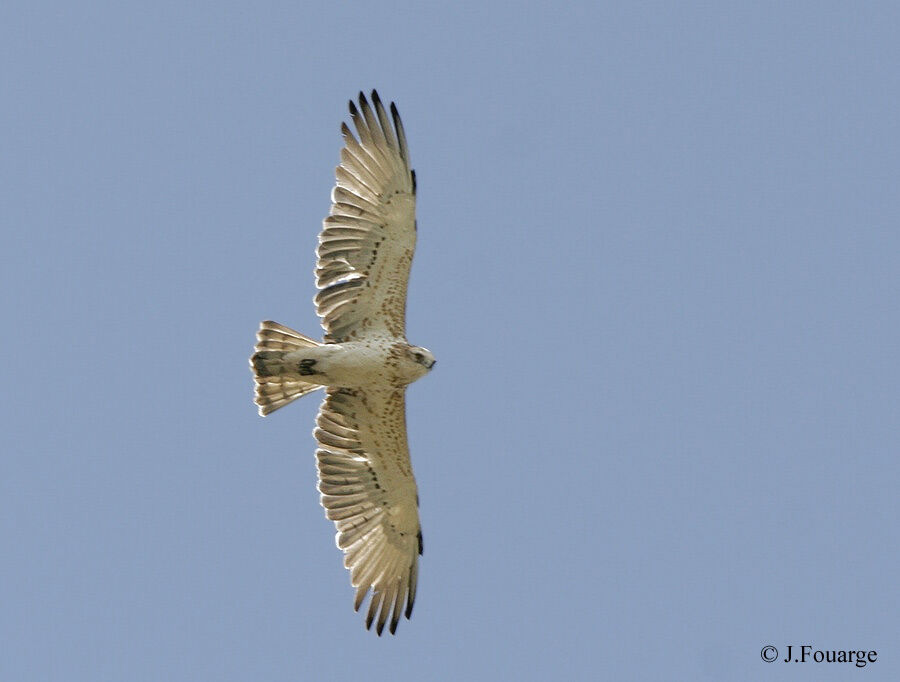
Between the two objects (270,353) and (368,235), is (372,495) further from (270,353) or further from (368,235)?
(368,235)

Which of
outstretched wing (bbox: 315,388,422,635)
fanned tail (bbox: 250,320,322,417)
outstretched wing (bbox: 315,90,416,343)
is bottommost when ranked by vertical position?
outstretched wing (bbox: 315,388,422,635)

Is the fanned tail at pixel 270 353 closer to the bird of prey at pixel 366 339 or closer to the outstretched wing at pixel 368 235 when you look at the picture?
the bird of prey at pixel 366 339

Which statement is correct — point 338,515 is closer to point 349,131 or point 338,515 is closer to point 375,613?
point 375,613

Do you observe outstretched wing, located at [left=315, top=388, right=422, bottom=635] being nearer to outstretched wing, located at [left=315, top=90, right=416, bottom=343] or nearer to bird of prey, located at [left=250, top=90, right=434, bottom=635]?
bird of prey, located at [left=250, top=90, right=434, bottom=635]

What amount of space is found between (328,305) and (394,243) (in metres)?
0.90

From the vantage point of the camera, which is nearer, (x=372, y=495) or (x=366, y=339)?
(x=366, y=339)

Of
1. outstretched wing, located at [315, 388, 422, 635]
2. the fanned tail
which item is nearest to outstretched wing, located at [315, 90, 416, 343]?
the fanned tail

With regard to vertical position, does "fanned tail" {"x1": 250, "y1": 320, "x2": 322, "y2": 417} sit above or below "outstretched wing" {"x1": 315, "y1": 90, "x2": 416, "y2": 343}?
below

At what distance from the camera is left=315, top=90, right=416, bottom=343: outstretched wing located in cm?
1587

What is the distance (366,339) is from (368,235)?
1003mm

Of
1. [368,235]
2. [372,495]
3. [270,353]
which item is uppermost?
[368,235]

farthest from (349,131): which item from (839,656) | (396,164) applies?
(839,656)

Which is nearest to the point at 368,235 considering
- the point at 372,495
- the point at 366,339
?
the point at 366,339

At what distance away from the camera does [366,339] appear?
1605cm
